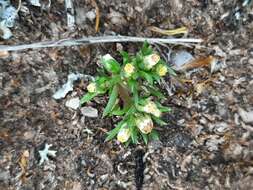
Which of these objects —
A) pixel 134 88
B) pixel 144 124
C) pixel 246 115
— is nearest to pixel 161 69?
pixel 134 88

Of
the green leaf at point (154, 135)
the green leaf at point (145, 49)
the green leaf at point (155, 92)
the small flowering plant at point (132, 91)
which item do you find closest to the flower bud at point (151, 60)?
the small flowering plant at point (132, 91)

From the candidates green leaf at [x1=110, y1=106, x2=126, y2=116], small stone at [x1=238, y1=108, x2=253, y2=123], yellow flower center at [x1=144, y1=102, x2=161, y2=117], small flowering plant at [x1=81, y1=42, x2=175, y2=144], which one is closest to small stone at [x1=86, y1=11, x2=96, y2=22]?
small flowering plant at [x1=81, y1=42, x2=175, y2=144]

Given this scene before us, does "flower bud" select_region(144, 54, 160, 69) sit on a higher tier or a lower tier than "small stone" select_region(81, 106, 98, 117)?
higher

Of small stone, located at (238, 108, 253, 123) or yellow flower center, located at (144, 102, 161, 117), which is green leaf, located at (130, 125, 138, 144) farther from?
small stone, located at (238, 108, 253, 123)

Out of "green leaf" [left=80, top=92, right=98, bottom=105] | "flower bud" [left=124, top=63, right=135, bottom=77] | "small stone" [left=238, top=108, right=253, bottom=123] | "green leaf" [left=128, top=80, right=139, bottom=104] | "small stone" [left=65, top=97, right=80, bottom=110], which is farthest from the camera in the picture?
"small stone" [left=238, top=108, right=253, bottom=123]

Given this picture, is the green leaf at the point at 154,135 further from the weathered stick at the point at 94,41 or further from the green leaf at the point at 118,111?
the weathered stick at the point at 94,41

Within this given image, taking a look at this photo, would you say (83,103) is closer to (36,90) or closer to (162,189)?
(36,90)

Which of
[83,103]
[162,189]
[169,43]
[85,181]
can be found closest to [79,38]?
[83,103]
